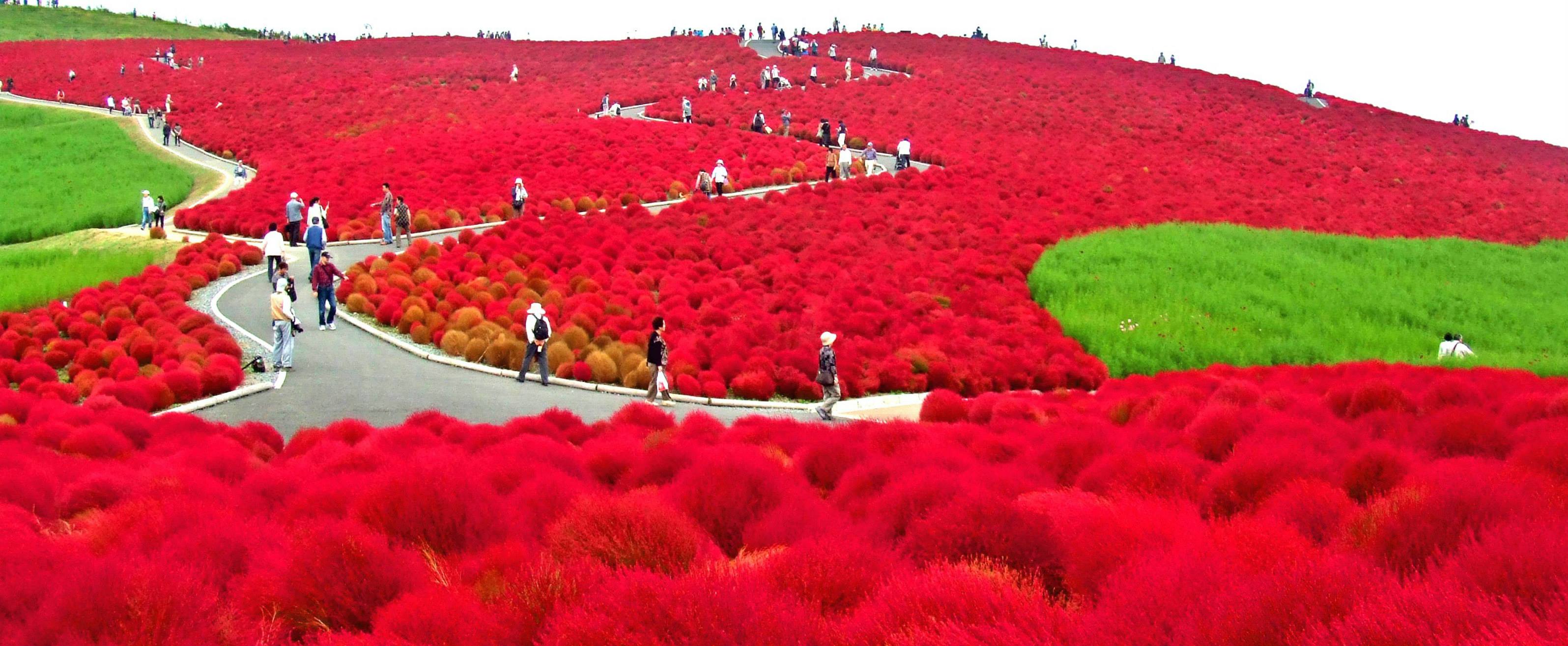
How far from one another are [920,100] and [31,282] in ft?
125

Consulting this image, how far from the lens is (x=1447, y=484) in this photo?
18.1 feet

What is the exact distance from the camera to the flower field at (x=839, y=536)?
415cm

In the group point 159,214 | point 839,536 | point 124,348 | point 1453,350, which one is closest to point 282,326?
point 124,348

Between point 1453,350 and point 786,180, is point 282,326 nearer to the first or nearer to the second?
point 1453,350

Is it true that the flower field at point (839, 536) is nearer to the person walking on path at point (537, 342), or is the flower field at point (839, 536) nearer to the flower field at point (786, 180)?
A: the person walking on path at point (537, 342)

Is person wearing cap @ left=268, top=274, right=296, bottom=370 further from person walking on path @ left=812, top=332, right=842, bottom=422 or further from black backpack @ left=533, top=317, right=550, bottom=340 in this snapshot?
person walking on path @ left=812, top=332, right=842, bottom=422

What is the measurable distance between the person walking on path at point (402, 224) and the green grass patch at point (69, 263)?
5698 mm

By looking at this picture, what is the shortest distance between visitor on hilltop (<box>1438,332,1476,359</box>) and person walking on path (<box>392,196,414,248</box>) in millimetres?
22320

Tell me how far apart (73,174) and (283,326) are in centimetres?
4219

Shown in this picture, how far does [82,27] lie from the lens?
104 meters

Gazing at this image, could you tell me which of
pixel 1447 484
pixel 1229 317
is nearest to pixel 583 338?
pixel 1229 317

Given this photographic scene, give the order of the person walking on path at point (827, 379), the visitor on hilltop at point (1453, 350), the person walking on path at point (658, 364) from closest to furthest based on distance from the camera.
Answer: the person walking on path at point (827, 379), the person walking on path at point (658, 364), the visitor on hilltop at point (1453, 350)

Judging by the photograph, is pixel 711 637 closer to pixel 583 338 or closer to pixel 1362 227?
pixel 583 338

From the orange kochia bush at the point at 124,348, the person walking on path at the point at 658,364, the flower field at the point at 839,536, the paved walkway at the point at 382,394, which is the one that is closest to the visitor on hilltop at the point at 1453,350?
the paved walkway at the point at 382,394
